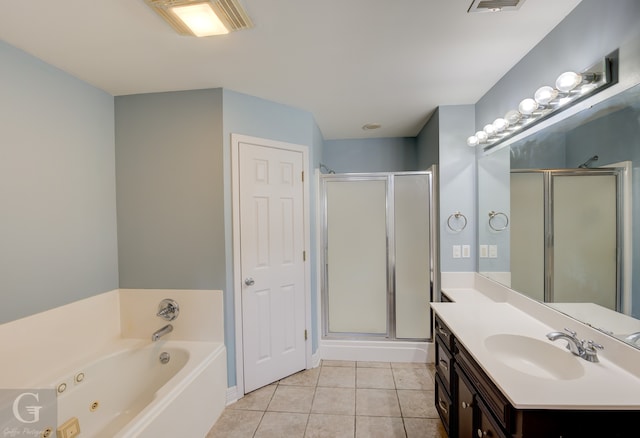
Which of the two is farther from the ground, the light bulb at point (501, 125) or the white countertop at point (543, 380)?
the light bulb at point (501, 125)

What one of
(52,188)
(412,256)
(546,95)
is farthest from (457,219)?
(52,188)

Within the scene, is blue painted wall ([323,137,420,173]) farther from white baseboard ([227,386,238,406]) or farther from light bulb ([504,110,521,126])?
white baseboard ([227,386,238,406])

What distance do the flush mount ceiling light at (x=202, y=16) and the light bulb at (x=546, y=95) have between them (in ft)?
4.97

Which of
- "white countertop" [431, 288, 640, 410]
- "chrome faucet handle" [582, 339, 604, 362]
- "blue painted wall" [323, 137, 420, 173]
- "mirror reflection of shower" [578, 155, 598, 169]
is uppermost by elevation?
"blue painted wall" [323, 137, 420, 173]

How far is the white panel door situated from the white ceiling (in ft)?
1.97

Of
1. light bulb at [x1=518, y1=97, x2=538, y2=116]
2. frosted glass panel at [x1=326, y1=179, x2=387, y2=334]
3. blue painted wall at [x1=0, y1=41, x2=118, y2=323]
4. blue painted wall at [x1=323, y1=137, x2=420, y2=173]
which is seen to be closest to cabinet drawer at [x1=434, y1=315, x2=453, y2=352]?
frosted glass panel at [x1=326, y1=179, x2=387, y2=334]

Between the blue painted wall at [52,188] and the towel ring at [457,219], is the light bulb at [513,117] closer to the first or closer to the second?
the towel ring at [457,219]

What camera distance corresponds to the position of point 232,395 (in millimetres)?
2090

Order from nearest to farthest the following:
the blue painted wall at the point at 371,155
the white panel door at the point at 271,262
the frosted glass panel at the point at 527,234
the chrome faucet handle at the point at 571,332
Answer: the chrome faucet handle at the point at 571,332 < the frosted glass panel at the point at 527,234 < the white panel door at the point at 271,262 < the blue painted wall at the point at 371,155

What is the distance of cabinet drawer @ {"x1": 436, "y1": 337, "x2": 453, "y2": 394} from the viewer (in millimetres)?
1559

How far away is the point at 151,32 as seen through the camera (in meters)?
1.43

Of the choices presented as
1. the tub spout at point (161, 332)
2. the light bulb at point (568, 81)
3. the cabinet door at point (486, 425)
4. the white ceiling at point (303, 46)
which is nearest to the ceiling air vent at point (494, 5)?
the white ceiling at point (303, 46)

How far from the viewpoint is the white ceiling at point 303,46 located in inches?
50.7

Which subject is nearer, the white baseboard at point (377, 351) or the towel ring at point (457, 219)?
the towel ring at point (457, 219)
